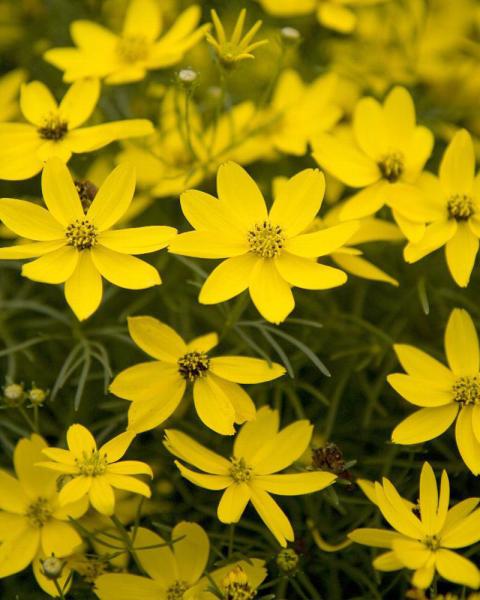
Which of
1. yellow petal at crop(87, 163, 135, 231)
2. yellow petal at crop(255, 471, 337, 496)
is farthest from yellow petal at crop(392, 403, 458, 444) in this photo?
yellow petal at crop(87, 163, 135, 231)

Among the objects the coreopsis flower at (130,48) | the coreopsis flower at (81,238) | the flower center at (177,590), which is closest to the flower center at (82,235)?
the coreopsis flower at (81,238)

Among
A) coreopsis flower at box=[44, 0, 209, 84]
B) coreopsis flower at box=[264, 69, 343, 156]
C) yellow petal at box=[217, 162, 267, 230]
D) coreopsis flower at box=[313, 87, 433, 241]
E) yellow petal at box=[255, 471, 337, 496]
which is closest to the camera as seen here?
yellow petal at box=[255, 471, 337, 496]

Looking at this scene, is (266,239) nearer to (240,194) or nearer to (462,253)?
(240,194)

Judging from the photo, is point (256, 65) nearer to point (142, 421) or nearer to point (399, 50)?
point (399, 50)

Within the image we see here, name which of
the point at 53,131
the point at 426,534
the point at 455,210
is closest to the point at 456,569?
the point at 426,534

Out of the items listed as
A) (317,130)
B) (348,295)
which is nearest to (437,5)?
(317,130)

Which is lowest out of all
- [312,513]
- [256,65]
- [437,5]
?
[312,513]

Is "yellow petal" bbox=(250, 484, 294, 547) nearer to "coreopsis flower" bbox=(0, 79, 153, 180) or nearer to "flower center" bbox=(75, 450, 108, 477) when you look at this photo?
"flower center" bbox=(75, 450, 108, 477)
